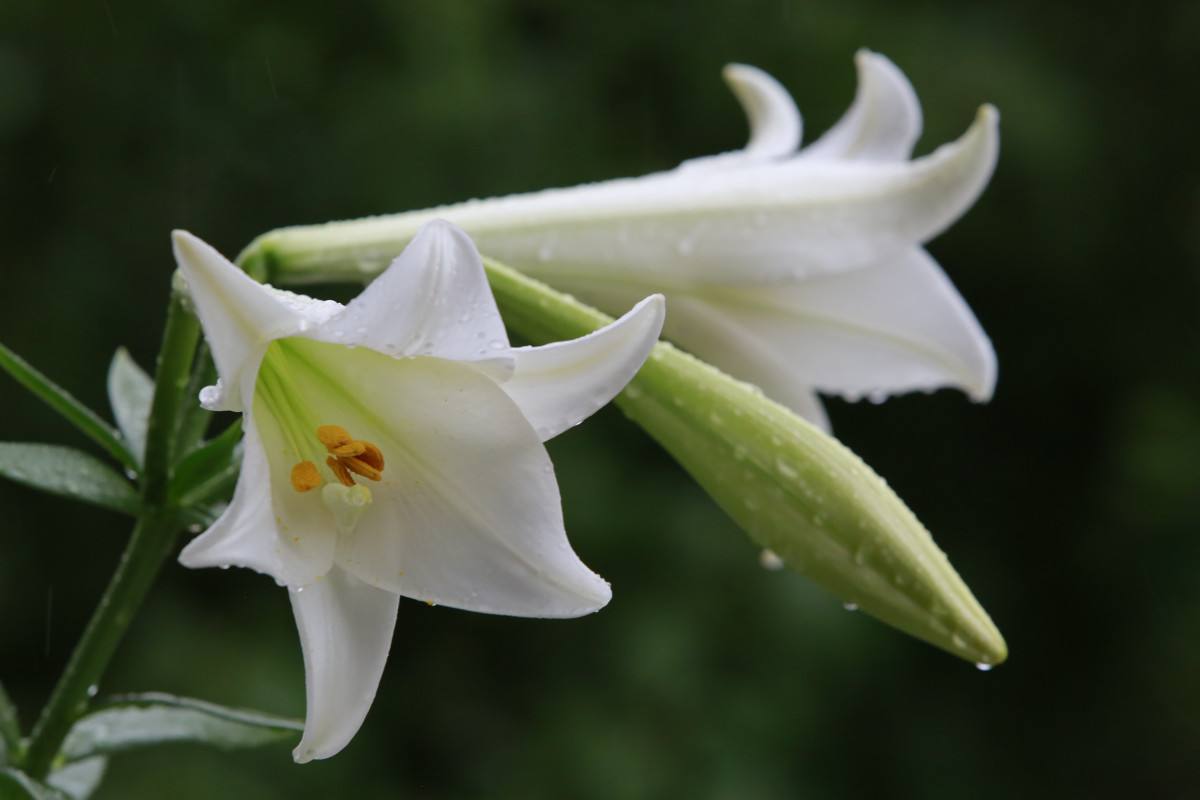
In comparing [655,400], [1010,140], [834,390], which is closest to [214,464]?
[655,400]

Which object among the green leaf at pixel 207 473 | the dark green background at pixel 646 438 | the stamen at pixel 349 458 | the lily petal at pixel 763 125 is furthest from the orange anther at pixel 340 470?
the dark green background at pixel 646 438

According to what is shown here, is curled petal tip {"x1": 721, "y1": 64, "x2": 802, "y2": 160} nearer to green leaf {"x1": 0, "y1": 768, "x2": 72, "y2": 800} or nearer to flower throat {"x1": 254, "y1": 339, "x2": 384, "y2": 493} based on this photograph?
flower throat {"x1": 254, "y1": 339, "x2": 384, "y2": 493}

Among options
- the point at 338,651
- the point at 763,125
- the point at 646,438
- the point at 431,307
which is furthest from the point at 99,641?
the point at 646,438

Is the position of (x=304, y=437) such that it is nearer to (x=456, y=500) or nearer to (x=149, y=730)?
(x=456, y=500)

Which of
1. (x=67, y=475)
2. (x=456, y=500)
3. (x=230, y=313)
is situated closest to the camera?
(x=230, y=313)

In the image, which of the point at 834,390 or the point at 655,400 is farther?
the point at 834,390

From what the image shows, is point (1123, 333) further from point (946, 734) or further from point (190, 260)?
point (190, 260)

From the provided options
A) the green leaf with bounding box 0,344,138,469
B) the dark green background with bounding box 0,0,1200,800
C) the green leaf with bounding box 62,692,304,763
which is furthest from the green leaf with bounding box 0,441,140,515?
the dark green background with bounding box 0,0,1200,800
